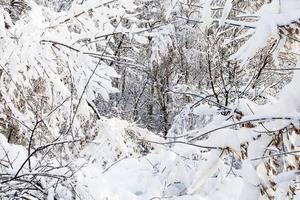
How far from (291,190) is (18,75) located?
105 inches

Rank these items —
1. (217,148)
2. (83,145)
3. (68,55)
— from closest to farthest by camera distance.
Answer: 1. (217,148)
2. (68,55)
3. (83,145)

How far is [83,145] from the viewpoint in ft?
20.0

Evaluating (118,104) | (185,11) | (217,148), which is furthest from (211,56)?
(217,148)

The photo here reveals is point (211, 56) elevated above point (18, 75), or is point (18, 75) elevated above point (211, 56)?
point (18, 75)

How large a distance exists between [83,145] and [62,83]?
1.46 m

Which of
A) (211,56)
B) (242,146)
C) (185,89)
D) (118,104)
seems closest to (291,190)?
(242,146)

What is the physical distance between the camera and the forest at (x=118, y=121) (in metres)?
2.23

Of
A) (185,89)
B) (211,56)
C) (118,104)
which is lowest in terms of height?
(118,104)

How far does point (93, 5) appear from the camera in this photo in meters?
4.71

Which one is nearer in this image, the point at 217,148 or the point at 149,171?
the point at 217,148

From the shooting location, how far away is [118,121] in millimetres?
5879

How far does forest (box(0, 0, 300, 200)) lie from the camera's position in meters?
2.23

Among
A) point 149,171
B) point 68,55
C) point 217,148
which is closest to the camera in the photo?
point 217,148

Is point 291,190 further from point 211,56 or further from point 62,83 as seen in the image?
point 211,56
